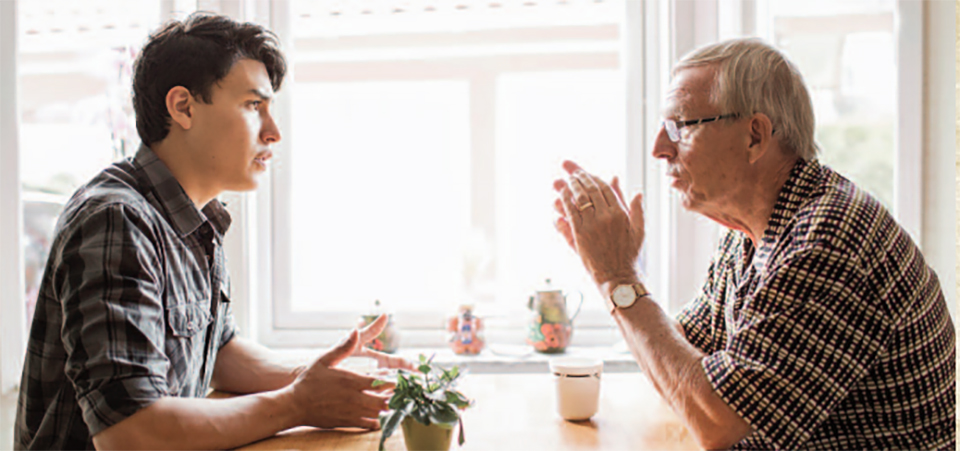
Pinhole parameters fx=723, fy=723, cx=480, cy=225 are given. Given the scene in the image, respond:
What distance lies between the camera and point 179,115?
1375mm

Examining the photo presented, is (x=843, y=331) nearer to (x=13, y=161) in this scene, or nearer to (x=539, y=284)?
(x=539, y=284)

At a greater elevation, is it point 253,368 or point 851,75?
point 851,75

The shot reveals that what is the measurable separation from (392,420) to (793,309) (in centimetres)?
63

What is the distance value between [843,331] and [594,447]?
0.44 metres

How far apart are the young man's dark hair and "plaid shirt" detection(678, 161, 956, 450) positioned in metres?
1.05

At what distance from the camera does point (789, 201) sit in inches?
49.6

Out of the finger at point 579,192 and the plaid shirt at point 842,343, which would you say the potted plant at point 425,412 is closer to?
the plaid shirt at point 842,343

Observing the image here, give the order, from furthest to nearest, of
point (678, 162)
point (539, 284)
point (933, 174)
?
point (539, 284)
point (933, 174)
point (678, 162)

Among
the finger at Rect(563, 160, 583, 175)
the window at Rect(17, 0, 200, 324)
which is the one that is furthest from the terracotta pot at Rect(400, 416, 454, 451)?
the window at Rect(17, 0, 200, 324)

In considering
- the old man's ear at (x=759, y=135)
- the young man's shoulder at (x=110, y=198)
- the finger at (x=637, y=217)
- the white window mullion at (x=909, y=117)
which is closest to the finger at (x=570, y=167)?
the finger at (x=637, y=217)

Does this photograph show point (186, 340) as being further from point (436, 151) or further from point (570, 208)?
point (436, 151)

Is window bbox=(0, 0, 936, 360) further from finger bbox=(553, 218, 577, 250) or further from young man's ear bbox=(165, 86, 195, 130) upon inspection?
young man's ear bbox=(165, 86, 195, 130)

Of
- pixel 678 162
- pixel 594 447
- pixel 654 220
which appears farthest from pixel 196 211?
pixel 654 220

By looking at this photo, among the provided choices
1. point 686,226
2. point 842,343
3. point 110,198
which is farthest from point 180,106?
point 686,226
